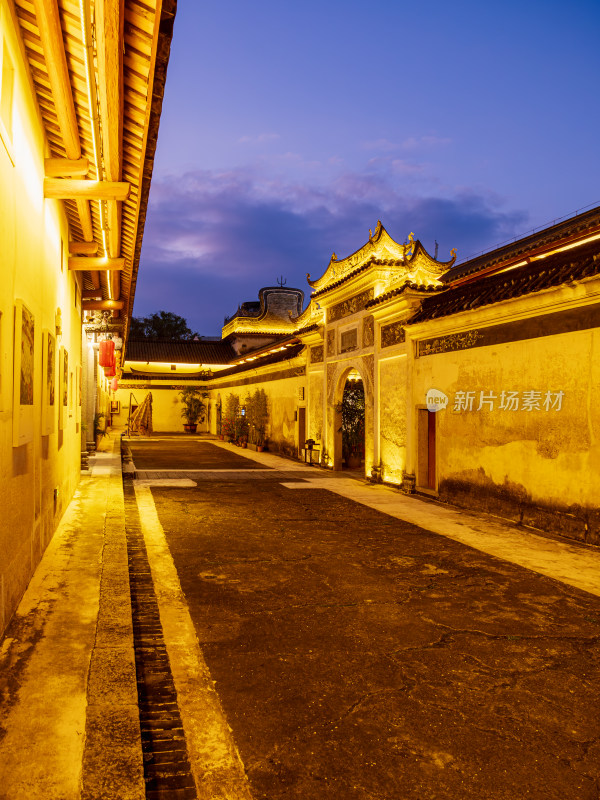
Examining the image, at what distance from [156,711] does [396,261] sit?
35.8 feet

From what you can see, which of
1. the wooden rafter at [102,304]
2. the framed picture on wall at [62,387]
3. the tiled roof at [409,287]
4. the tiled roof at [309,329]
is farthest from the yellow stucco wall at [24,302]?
the tiled roof at [309,329]

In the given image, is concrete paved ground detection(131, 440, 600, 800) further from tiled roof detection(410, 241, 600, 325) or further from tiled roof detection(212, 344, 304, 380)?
tiled roof detection(212, 344, 304, 380)

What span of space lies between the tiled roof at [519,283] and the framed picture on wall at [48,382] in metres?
5.98

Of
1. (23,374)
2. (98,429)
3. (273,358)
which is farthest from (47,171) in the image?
(273,358)

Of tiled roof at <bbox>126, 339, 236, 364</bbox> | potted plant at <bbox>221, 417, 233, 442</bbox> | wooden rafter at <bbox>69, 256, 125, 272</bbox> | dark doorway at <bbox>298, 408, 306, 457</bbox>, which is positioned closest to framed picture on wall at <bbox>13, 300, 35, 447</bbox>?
wooden rafter at <bbox>69, 256, 125, 272</bbox>

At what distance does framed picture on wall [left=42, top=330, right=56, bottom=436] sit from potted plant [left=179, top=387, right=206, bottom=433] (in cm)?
2605

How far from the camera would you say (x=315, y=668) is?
3592 mm

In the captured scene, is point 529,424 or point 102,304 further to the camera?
point 102,304

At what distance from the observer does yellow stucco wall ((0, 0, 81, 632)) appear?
3719mm

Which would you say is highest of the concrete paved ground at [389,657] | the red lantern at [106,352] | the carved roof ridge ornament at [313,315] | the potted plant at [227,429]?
the carved roof ridge ornament at [313,315]

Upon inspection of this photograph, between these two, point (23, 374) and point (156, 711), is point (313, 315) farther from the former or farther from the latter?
point (156, 711)

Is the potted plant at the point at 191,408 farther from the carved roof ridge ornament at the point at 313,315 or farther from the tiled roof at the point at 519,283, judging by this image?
the tiled roof at the point at 519,283

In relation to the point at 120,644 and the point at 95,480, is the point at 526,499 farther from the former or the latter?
Result: the point at 95,480

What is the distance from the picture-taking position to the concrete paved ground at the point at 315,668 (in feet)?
8.23
